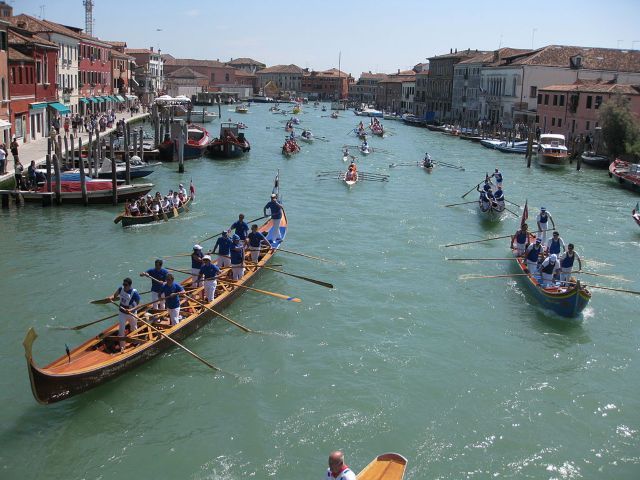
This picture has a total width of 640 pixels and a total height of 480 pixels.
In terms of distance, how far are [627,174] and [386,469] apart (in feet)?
102

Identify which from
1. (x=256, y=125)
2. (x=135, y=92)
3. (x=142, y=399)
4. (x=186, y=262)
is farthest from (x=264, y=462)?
(x=135, y=92)

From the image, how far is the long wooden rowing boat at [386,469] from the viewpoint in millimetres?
7969

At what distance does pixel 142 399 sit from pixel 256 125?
66002 mm

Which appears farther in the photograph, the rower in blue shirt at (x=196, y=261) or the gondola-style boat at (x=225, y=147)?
the gondola-style boat at (x=225, y=147)

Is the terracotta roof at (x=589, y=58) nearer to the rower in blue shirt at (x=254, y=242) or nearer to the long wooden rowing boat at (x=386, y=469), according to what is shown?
the rower in blue shirt at (x=254, y=242)

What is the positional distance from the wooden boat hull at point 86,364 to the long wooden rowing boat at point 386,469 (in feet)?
15.6

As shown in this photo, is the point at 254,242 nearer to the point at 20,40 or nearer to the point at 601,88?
the point at 20,40

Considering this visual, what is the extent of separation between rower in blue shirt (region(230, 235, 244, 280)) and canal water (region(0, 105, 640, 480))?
624 millimetres

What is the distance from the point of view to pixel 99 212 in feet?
81.4

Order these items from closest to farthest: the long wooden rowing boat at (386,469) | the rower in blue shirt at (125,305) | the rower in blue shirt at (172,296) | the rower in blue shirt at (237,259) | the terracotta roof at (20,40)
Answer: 1. the long wooden rowing boat at (386,469)
2. the rower in blue shirt at (125,305)
3. the rower in blue shirt at (172,296)
4. the rower in blue shirt at (237,259)
5. the terracotta roof at (20,40)

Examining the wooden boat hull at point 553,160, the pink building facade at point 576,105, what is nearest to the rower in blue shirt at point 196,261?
the wooden boat hull at point 553,160

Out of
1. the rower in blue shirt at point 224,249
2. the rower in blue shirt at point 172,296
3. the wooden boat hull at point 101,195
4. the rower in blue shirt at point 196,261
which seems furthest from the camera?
the wooden boat hull at point 101,195

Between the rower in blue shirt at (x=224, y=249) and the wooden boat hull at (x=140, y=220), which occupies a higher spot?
the rower in blue shirt at (x=224, y=249)

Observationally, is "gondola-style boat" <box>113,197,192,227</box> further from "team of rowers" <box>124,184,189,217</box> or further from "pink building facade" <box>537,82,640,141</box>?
"pink building facade" <box>537,82,640,141</box>
